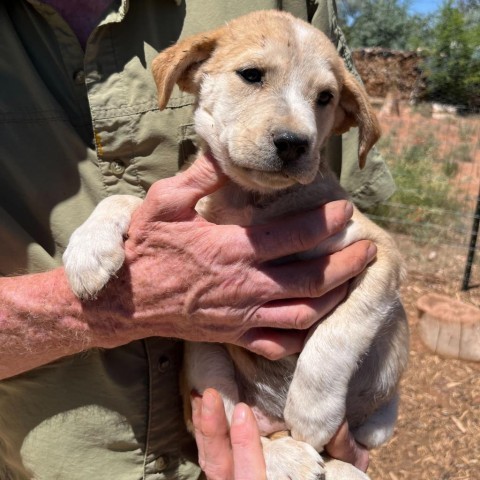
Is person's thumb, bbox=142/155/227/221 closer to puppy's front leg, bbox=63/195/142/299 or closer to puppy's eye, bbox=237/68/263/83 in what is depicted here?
puppy's front leg, bbox=63/195/142/299

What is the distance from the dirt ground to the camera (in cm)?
474

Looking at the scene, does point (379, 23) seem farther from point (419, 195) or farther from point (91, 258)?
point (91, 258)

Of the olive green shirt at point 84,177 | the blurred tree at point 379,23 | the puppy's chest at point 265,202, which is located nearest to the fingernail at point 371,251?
the puppy's chest at point 265,202

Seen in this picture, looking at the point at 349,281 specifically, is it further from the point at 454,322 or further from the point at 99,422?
the point at 454,322

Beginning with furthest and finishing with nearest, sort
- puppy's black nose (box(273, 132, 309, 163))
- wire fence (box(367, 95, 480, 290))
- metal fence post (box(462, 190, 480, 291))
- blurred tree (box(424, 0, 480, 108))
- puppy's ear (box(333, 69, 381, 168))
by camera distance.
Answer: blurred tree (box(424, 0, 480, 108))
wire fence (box(367, 95, 480, 290))
metal fence post (box(462, 190, 480, 291))
puppy's ear (box(333, 69, 381, 168))
puppy's black nose (box(273, 132, 309, 163))

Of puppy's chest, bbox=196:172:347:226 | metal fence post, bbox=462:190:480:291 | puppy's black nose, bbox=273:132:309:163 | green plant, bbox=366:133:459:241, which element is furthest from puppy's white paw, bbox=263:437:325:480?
green plant, bbox=366:133:459:241

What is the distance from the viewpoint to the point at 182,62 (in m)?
2.20

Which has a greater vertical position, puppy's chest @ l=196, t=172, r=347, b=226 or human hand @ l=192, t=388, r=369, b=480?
puppy's chest @ l=196, t=172, r=347, b=226

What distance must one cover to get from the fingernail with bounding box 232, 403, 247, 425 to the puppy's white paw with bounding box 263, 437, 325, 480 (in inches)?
7.0

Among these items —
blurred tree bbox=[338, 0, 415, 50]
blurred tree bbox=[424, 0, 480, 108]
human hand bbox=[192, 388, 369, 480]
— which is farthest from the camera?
blurred tree bbox=[338, 0, 415, 50]

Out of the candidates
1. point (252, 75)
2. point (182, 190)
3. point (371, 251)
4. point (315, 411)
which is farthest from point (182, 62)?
point (315, 411)

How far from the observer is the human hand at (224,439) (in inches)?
83.0

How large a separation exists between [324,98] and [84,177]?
102 cm

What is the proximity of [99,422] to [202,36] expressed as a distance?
5.08 ft
